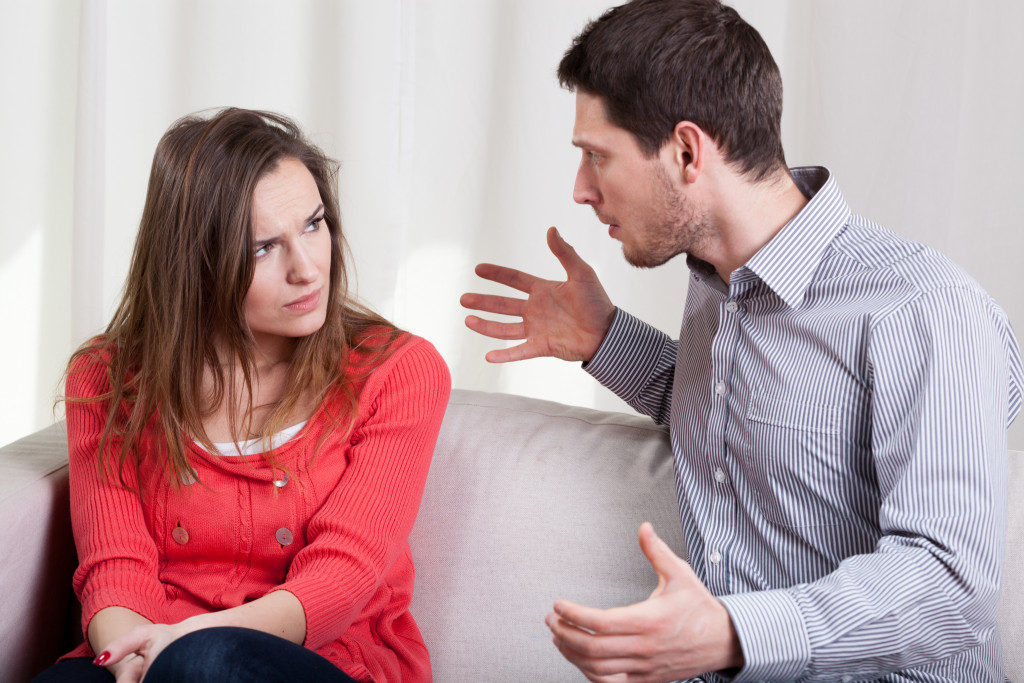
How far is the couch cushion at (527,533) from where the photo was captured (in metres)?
1.46

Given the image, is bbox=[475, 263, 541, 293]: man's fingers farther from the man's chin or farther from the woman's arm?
the woman's arm

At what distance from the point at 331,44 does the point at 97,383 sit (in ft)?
3.96

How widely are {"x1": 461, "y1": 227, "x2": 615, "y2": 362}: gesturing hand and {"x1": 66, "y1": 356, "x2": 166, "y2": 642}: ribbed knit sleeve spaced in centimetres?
55

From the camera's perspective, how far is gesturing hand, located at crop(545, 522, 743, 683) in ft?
2.97

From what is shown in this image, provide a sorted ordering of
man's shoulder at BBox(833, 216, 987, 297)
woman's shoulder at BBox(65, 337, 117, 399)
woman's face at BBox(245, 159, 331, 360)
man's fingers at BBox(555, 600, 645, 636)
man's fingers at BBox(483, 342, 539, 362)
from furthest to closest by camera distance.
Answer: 1. man's fingers at BBox(483, 342, 539, 362)
2. woman's shoulder at BBox(65, 337, 117, 399)
3. woman's face at BBox(245, 159, 331, 360)
4. man's shoulder at BBox(833, 216, 987, 297)
5. man's fingers at BBox(555, 600, 645, 636)

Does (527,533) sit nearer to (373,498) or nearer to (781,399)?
(373,498)

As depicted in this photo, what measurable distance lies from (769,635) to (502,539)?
62cm

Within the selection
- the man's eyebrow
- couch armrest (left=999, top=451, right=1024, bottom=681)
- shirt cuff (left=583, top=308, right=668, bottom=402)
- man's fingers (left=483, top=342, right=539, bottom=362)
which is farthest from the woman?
couch armrest (left=999, top=451, right=1024, bottom=681)

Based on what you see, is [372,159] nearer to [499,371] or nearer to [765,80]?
[499,371]

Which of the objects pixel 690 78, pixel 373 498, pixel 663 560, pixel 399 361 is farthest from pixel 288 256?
pixel 663 560

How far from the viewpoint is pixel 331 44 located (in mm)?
2359

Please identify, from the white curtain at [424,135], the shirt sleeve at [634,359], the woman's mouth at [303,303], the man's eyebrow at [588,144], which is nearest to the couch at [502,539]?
the shirt sleeve at [634,359]

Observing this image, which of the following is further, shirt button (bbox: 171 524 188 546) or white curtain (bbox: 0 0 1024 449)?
white curtain (bbox: 0 0 1024 449)

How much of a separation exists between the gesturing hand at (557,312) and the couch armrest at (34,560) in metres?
0.66
